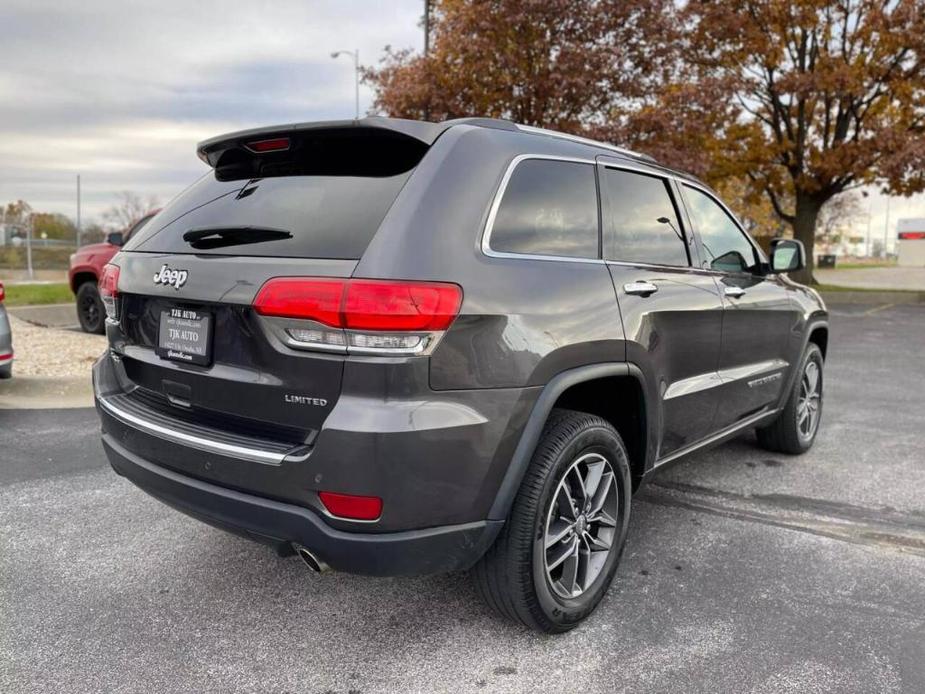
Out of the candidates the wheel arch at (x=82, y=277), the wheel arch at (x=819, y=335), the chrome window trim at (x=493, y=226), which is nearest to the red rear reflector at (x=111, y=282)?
the chrome window trim at (x=493, y=226)

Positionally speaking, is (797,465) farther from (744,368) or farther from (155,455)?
(155,455)

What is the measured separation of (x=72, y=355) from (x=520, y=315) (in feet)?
24.2

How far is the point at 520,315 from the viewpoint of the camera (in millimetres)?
2461

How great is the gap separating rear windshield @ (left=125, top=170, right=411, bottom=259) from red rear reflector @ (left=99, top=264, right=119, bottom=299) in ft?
0.42

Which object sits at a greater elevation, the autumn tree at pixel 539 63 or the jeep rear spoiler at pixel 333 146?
the autumn tree at pixel 539 63

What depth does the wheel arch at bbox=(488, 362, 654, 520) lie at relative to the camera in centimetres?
246

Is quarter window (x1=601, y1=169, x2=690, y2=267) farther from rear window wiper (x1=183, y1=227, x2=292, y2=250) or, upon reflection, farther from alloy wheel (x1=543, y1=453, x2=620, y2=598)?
rear window wiper (x1=183, y1=227, x2=292, y2=250)

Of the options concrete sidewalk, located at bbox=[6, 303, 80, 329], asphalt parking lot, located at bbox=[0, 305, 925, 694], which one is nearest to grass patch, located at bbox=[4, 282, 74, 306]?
concrete sidewalk, located at bbox=[6, 303, 80, 329]

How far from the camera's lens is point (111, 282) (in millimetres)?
3041

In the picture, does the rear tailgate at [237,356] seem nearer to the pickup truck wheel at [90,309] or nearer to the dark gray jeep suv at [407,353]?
the dark gray jeep suv at [407,353]

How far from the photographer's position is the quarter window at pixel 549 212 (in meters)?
2.62

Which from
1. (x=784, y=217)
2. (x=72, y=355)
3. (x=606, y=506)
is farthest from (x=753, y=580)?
(x=784, y=217)

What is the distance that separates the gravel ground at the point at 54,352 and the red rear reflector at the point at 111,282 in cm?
467

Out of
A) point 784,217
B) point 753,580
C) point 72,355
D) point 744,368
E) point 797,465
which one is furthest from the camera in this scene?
point 784,217
